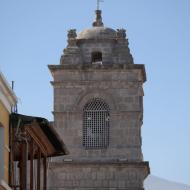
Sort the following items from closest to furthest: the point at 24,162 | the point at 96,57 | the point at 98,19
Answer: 1. the point at 24,162
2. the point at 96,57
3. the point at 98,19

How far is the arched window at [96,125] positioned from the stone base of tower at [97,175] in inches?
40.0

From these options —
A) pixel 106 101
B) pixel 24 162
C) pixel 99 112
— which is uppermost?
pixel 106 101

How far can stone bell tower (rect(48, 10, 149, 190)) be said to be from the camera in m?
46.1

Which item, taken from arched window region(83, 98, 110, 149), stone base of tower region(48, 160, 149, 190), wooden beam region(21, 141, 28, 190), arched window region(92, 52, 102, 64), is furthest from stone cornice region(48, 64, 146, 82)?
wooden beam region(21, 141, 28, 190)

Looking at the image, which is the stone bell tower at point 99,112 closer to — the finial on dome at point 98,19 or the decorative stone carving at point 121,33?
the decorative stone carving at point 121,33

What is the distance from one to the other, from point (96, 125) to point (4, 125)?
26.9m

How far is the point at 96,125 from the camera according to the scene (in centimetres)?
4722

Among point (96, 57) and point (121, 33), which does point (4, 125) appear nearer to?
point (96, 57)

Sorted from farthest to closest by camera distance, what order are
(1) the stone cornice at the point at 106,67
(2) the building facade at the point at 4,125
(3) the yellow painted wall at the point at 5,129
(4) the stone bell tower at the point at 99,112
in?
(1) the stone cornice at the point at 106,67
(4) the stone bell tower at the point at 99,112
(3) the yellow painted wall at the point at 5,129
(2) the building facade at the point at 4,125

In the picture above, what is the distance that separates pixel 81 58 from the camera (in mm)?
47562

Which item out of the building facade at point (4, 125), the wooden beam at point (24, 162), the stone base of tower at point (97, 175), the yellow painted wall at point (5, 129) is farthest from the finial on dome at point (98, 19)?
the yellow painted wall at point (5, 129)

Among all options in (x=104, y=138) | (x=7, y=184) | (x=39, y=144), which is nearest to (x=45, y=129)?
(x=39, y=144)

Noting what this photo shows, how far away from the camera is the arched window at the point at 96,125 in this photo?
154 ft

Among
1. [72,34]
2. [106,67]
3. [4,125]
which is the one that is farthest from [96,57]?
[4,125]
